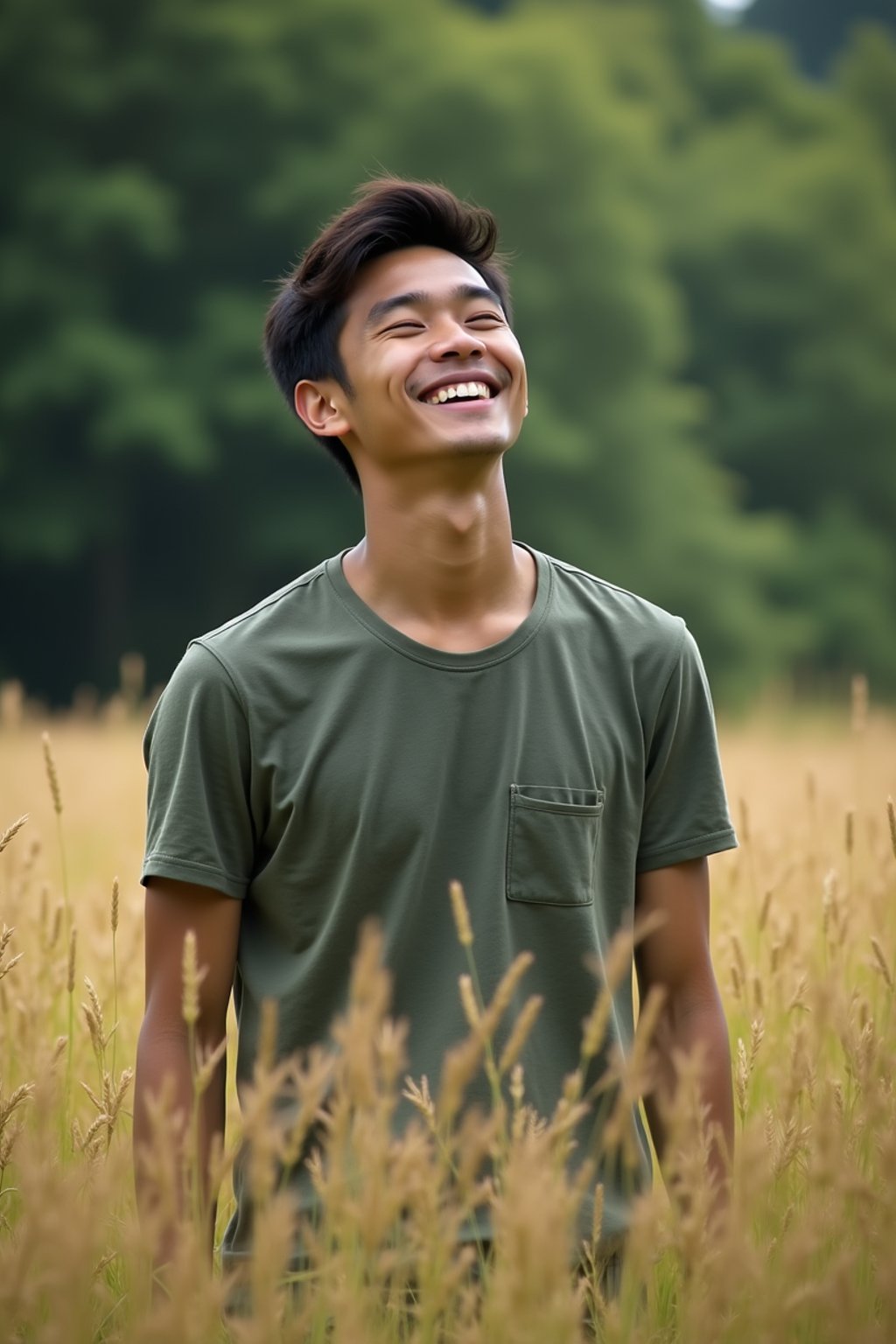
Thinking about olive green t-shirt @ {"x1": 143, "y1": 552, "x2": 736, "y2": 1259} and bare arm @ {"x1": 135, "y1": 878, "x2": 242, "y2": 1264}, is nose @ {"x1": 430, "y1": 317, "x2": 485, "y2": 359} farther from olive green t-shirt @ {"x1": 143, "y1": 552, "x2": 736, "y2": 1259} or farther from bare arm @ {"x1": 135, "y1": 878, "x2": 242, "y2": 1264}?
bare arm @ {"x1": 135, "y1": 878, "x2": 242, "y2": 1264}

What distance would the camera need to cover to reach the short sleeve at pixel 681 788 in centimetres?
209

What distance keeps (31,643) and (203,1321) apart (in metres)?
18.1

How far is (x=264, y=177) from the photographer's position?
17.3 m

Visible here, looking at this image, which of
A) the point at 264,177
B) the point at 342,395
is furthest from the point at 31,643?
the point at 342,395

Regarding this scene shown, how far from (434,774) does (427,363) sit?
581mm

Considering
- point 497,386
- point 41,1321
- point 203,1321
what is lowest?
point 41,1321

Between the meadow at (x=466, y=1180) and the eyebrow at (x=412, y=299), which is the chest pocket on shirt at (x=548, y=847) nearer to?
the meadow at (x=466, y=1180)

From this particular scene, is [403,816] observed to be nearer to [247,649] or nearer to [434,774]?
[434,774]

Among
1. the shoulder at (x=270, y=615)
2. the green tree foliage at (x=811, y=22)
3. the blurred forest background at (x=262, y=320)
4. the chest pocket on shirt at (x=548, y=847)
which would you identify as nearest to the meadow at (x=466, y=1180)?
the chest pocket on shirt at (x=548, y=847)

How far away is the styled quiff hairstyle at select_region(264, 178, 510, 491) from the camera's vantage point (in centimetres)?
226

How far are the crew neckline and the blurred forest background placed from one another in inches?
543

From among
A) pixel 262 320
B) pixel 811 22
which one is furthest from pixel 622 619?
pixel 811 22

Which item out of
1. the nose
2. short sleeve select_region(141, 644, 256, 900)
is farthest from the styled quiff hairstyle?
short sleeve select_region(141, 644, 256, 900)

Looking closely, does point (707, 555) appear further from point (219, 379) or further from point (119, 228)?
point (119, 228)
